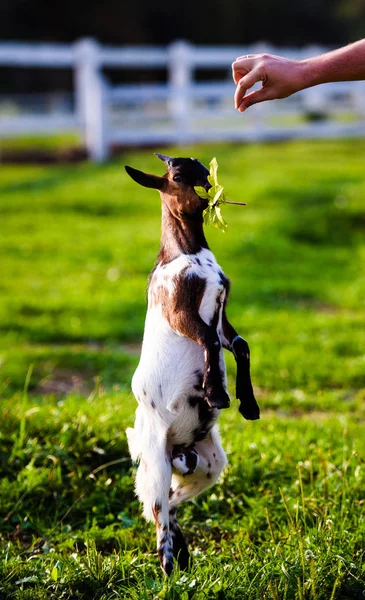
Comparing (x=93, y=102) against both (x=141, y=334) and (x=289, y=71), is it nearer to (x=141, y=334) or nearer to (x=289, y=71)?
(x=141, y=334)

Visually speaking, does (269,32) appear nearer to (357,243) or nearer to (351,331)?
(357,243)

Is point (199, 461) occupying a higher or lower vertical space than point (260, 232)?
lower

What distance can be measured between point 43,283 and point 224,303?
591 centimetres

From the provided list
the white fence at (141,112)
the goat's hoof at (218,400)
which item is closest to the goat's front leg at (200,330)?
the goat's hoof at (218,400)

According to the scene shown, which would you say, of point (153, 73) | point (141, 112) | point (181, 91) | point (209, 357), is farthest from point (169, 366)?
point (153, 73)

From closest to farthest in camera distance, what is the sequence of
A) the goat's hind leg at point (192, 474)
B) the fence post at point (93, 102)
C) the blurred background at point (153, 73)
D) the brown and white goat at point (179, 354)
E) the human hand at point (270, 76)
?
the brown and white goat at point (179, 354) → the goat's hind leg at point (192, 474) → the human hand at point (270, 76) → the fence post at point (93, 102) → the blurred background at point (153, 73)

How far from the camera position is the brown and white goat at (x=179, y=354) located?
2.86 meters

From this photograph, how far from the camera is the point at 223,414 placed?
5371mm

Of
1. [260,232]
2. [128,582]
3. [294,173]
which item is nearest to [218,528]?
[128,582]

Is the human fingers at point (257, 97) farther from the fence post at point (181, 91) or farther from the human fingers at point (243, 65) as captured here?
the fence post at point (181, 91)

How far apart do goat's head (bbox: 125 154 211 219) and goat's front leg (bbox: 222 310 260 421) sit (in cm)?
39

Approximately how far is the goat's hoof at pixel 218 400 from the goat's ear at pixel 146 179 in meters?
0.75

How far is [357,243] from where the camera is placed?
1033 cm

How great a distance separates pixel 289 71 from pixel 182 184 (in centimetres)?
65
